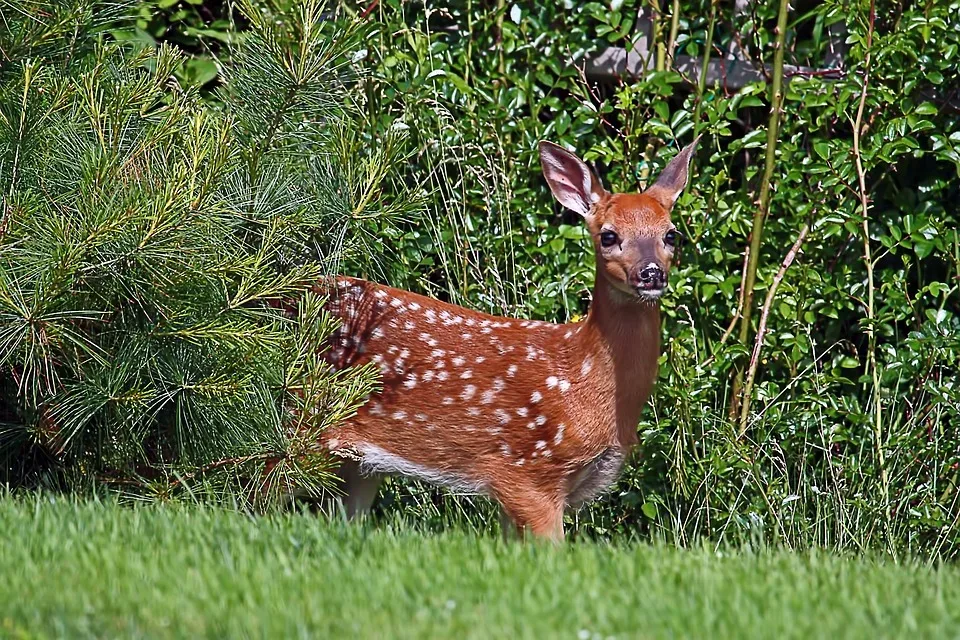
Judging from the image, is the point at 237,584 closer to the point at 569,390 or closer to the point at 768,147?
the point at 569,390

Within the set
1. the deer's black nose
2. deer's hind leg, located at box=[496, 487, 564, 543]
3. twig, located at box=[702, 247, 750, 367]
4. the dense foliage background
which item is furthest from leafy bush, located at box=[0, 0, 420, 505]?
twig, located at box=[702, 247, 750, 367]

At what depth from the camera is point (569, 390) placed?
5.03 m

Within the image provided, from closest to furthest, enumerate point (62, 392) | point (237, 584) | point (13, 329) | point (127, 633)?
point (127, 633) → point (237, 584) → point (13, 329) → point (62, 392)

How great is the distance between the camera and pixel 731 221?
5.95 m

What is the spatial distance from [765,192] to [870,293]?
65 cm

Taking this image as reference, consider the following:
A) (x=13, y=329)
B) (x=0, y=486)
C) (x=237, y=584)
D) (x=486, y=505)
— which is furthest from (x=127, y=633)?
(x=486, y=505)

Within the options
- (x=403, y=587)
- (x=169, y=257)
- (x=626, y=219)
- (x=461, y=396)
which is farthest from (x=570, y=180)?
(x=403, y=587)

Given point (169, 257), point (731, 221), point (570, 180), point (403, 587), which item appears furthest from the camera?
point (731, 221)

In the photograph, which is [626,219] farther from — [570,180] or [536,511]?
[536,511]

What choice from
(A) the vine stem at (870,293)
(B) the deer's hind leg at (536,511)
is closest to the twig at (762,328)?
(A) the vine stem at (870,293)

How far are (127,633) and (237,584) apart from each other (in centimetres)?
38

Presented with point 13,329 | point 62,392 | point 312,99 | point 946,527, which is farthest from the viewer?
point 946,527

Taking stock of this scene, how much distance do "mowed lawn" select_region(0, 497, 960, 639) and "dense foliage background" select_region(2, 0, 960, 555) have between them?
64.1 inches

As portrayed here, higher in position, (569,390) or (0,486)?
(569,390)
